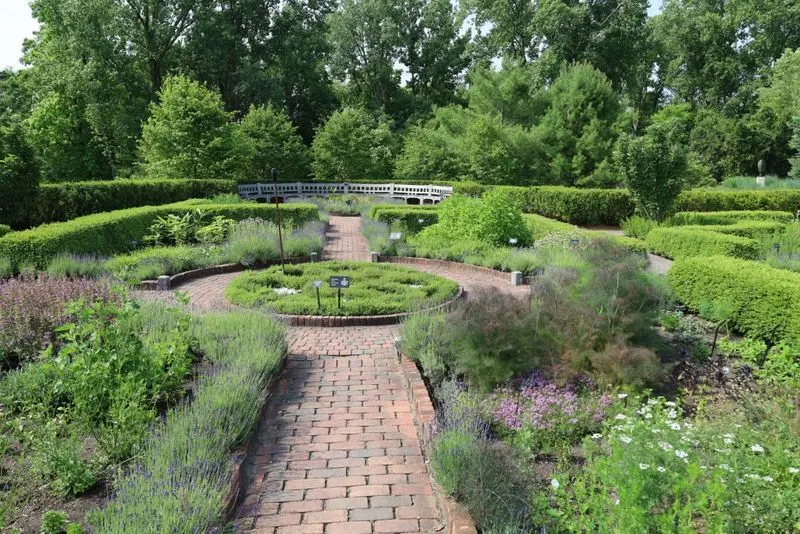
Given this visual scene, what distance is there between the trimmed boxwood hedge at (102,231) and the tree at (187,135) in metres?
8.46

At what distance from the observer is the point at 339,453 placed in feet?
13.7

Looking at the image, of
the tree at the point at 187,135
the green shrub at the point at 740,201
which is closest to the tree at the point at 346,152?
the tree at the point at 187,135

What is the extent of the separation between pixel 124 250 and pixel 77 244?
5.98 feet

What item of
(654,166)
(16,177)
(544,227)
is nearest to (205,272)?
(16,177)

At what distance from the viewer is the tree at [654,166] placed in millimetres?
15250

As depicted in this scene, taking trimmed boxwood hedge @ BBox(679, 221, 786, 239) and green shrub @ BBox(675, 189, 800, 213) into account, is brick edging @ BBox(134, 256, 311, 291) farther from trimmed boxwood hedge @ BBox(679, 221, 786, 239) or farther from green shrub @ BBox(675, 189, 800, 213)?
green shrub @ BBox(675, 189, 800, 213)

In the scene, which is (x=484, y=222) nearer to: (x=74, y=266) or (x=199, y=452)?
(x=74, y=266)

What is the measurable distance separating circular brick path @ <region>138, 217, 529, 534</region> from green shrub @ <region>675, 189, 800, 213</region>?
16798 mm

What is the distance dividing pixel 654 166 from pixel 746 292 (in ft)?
30.8

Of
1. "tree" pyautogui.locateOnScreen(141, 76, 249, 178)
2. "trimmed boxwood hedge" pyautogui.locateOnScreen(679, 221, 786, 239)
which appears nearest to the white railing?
"tree" pyautogui.locateOnScreen(141, 76, 249, 178)

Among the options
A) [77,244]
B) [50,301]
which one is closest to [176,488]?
[50,301]

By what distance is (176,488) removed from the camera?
304cm

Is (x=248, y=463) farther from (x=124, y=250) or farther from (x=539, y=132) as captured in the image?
(x=539, y=132)

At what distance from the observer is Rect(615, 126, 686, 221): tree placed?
15.2m
